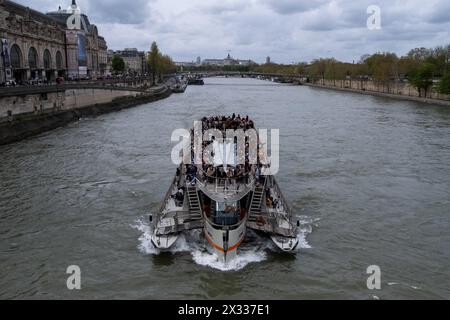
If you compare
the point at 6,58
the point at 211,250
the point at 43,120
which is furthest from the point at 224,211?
the point at 6,58

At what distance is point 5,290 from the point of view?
1367cm

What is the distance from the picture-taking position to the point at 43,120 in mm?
42000

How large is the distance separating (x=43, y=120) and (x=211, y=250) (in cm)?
3057

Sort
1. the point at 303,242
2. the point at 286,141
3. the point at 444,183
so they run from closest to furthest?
the point at 303,242 → the point at 444,183 → the point at 286,141

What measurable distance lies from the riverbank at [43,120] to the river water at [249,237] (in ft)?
5.02

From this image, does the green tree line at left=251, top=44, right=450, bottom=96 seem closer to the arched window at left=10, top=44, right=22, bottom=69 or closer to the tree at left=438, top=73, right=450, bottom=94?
the tree at left=438, top=73, right=450, bottom=94

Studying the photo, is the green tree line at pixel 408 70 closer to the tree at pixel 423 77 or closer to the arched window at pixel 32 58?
the tree at pixel 423 77

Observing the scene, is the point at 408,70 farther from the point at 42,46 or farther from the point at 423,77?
the point at 42,46

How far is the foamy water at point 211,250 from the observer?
15.2m

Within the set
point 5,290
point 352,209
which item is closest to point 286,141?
point 352,209

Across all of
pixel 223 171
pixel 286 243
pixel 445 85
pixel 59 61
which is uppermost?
pixel 59 61
